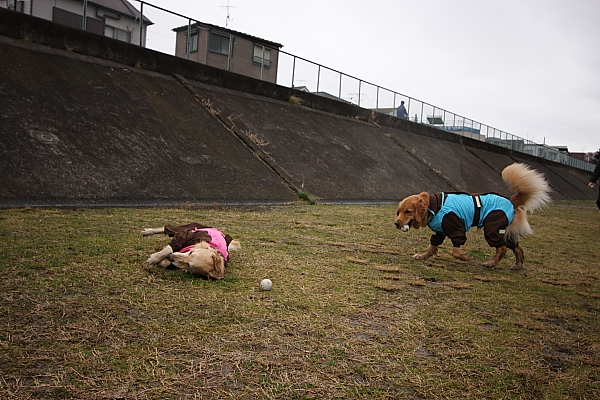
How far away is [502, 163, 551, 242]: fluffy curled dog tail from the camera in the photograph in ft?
20.7

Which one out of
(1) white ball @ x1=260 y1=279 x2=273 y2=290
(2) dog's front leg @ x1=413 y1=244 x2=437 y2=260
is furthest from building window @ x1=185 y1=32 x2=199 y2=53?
(1) white ball @ x1=260 y1=279 x2=273 y2=290

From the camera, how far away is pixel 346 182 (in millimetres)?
14516

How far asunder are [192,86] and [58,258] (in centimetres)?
1088

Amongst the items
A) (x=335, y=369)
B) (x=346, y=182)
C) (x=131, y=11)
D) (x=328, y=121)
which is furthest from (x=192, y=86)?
(x=335, y=369)

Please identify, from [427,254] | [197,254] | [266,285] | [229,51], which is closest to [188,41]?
[229,51]

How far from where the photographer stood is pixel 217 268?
14.2 ft

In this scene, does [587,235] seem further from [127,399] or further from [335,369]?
[127,399]

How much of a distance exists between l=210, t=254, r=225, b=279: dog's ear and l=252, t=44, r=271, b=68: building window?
15.4 metres

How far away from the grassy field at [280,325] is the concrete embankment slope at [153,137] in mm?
2597

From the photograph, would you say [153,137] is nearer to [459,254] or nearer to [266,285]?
[459,254]

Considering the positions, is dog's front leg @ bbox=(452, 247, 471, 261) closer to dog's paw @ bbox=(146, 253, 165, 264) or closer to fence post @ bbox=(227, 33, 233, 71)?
dog's paw @ bbox=(146, 253, 165, 264)

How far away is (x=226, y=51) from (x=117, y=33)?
454cm

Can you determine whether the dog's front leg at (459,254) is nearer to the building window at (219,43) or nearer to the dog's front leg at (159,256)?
the dog's front leg at (159,256)

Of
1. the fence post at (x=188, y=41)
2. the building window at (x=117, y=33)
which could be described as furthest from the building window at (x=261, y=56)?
the building window at (x=117, y=33)
